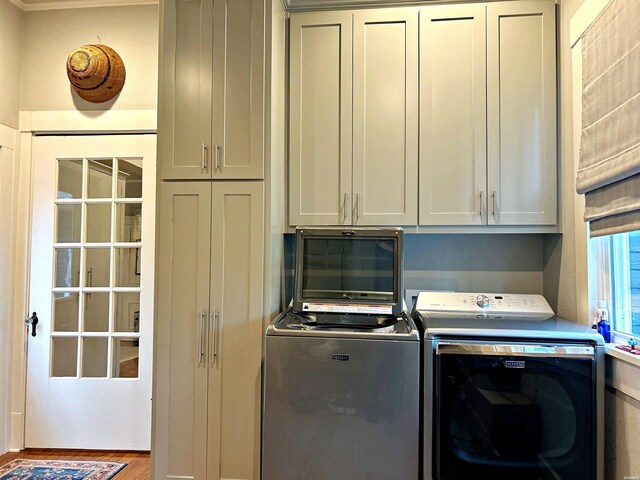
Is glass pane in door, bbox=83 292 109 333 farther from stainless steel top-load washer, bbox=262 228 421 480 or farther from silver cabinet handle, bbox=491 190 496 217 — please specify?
silver cabinet handle, bbox=491 190 496 217

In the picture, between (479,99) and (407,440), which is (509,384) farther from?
(479,99)

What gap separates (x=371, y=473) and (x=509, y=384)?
26.1 inches

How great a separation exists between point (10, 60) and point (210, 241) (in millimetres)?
1989

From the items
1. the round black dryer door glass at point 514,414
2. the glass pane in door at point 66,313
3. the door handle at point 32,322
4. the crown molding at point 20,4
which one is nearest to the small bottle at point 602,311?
the round black dryer door glass at point 514,414

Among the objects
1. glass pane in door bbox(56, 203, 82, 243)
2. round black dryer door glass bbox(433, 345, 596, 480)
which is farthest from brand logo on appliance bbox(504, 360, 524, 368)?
glass pane in door bbox(56, 203, 82, 243)

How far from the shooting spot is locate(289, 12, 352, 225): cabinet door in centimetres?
193

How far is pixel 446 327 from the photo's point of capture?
1.52 m

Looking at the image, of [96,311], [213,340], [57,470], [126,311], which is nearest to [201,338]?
[213,340]

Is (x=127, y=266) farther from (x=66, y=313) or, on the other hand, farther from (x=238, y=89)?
(x=238, y=89)

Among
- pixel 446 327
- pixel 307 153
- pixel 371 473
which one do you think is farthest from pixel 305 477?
pixel 307 153

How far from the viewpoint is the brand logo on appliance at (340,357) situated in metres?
1.46

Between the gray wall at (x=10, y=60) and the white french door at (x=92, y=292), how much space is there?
233 millimetres

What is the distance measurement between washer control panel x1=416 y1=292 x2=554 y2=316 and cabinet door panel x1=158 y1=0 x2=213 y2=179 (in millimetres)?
1380

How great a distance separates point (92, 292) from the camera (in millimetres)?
2338
